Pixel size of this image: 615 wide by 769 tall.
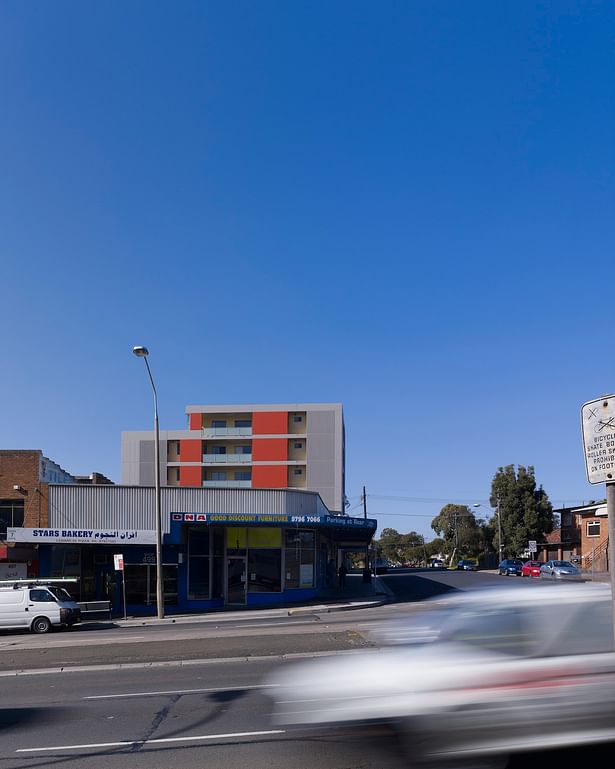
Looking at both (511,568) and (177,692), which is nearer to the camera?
(177,692)

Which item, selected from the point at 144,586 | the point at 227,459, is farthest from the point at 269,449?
the point at 144,586

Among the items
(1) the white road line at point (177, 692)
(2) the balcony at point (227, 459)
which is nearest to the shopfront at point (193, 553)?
(1) the white road line at point (177, 692)

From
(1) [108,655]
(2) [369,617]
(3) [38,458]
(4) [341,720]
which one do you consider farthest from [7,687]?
(3) [38,458]

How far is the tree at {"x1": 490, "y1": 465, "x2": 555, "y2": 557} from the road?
60540 mm

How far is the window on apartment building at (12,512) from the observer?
3356 cm

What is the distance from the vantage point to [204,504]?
36062 millimetres

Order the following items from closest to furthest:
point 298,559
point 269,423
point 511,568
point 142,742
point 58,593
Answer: point 142,742, point 58,593, point 298,559, point 511,568, point 269,423

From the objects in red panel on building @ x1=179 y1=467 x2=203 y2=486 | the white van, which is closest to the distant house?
red panel on building @ x1=179 y1=467 x2=203 y2=486

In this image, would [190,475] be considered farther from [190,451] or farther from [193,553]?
[193,553]

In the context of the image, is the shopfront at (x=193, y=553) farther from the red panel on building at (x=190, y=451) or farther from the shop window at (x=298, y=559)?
the red panel on building at (x=190, y=451)

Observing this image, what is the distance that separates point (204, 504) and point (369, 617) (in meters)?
12.7

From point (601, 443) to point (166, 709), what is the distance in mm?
6582

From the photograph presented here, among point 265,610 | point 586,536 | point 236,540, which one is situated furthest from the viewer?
point 586,536

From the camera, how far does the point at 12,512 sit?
33.8 meters
